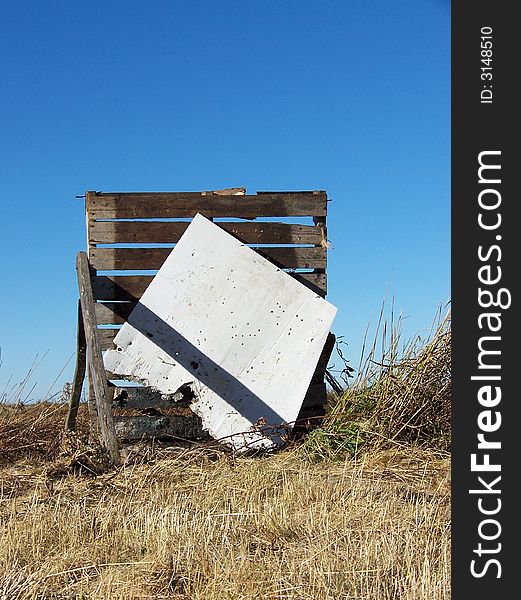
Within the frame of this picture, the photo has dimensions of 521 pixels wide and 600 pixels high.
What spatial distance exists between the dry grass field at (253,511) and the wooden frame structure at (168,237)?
92cm

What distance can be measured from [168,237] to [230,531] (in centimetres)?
452

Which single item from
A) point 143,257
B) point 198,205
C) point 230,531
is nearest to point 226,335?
point 143,257

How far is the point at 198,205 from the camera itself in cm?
866

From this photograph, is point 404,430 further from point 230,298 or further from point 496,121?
point 496,121

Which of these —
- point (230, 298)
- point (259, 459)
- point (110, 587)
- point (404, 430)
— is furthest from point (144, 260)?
point (110, 587)

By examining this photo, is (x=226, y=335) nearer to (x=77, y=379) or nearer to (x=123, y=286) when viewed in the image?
(x=123, y=286)

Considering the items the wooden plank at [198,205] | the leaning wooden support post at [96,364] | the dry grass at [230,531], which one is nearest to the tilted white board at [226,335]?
the wooden plank at [198,205]

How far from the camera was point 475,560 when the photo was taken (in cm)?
364

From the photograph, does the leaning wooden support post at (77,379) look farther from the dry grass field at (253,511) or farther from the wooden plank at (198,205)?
the wooden plank at (198,205)

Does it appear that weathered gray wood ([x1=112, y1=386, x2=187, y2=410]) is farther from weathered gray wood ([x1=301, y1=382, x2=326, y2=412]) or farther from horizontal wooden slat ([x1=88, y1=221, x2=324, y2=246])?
horizontal wooden slat ([x1=88, y1=221, x2=324, y2=246])

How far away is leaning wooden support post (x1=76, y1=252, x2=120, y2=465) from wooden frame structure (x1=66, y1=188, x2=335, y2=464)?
288 millimetres

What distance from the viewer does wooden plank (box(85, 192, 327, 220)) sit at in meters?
8.61

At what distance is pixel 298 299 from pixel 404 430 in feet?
5.44

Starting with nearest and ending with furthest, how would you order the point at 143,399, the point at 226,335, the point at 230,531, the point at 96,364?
the point at 230,531 → the point at 96,364 → the point at 226,335 → the point at 143,399
